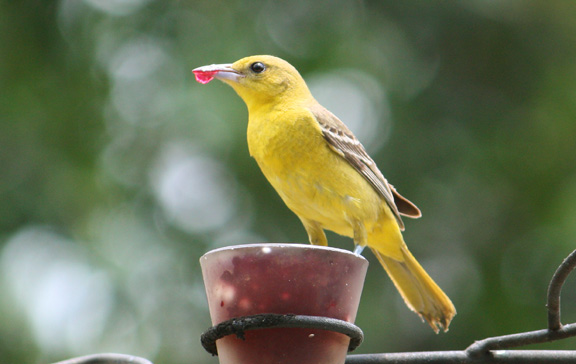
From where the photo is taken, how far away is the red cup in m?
1.89

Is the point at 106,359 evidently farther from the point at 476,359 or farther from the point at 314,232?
the point at 314,232

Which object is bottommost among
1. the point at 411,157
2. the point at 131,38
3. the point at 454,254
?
the point at 454,254

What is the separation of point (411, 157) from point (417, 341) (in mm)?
1816

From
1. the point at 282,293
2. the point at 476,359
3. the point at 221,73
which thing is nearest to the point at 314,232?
the point at 221,73

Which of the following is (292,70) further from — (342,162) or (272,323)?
(272,323)

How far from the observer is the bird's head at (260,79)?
12.2ft

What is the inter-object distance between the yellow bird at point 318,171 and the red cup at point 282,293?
4.80ft

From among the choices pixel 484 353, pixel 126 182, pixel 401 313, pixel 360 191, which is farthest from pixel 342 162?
pixel 401 313

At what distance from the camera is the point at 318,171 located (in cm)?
341

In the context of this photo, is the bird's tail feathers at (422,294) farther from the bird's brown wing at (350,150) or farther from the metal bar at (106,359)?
the metal bar at (106,359)

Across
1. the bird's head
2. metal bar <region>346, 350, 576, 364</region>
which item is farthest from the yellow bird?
metal bar <region>346, 350, 576, 364</region>

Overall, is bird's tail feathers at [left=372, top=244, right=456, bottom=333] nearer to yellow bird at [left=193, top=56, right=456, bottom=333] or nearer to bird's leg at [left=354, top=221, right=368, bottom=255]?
yellow bird at [left=193, top=56, right=456, bottom=333]

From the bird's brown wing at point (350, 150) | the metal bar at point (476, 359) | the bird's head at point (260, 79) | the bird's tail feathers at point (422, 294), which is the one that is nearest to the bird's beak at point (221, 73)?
the bird's head at point (260, 79)

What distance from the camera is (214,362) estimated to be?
7.04m
